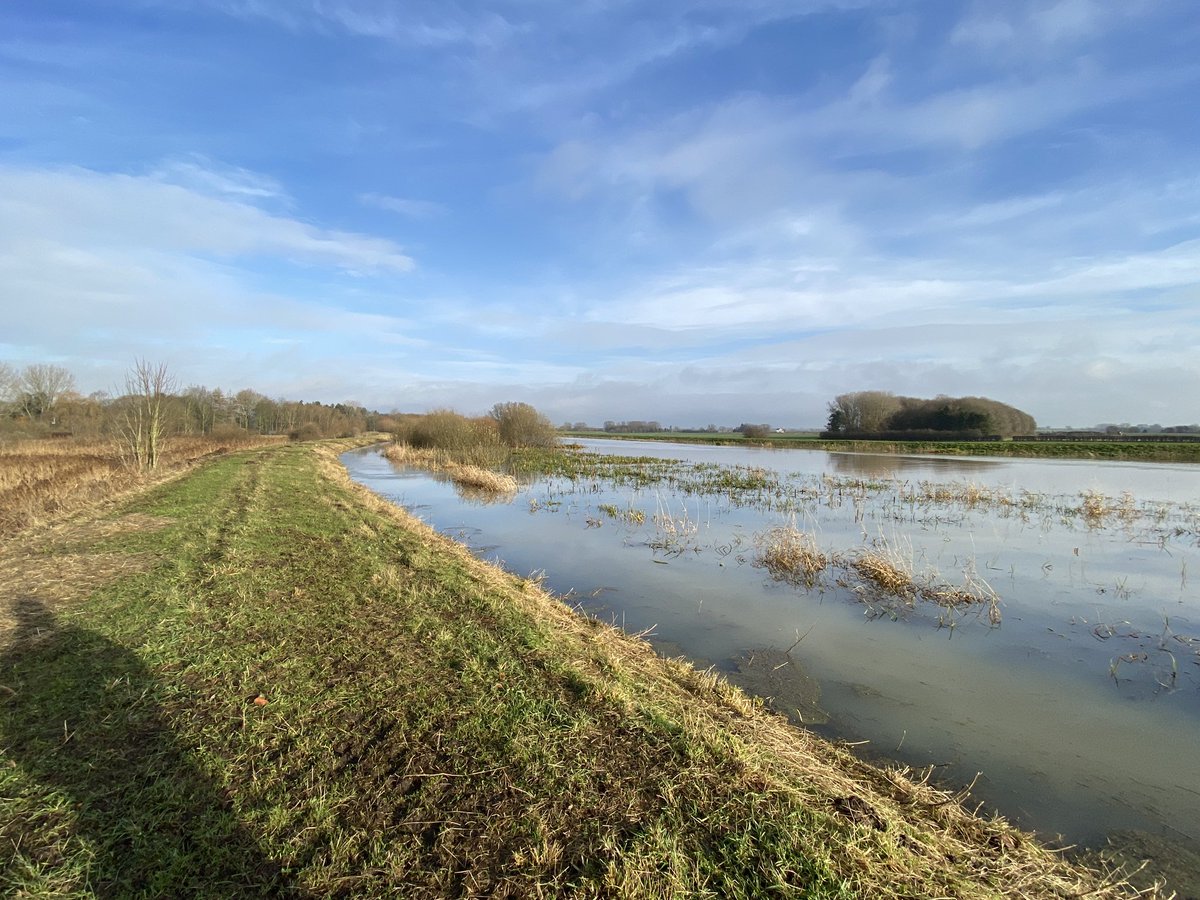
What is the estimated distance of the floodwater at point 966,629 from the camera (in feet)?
14.0

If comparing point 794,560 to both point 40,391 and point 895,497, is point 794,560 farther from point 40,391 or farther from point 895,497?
point 40,391

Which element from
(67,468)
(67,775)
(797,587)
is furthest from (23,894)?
(67,468)

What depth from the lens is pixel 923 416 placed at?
256 feet

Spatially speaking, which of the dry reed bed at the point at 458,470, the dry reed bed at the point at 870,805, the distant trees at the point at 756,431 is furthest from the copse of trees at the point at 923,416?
the dry reed bed at the point at 870,805

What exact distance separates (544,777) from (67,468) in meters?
24.2

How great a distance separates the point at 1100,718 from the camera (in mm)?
5035

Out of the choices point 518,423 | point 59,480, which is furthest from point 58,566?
point 518,423

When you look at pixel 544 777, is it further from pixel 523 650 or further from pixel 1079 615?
pixel 1079 615

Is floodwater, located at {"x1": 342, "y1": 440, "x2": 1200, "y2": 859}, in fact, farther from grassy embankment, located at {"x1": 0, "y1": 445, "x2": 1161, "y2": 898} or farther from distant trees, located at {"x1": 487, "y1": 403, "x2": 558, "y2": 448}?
distant trees, located at {"x1": 487, "y1": 403, "x2": 558, "y2": 448}

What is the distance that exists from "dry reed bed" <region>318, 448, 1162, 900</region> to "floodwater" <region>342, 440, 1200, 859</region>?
22.1 inches

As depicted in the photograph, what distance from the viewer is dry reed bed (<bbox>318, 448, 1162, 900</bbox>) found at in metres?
2.63

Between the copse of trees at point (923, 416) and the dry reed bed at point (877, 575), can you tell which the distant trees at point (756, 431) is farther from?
the dry reed bed at point (877, 575)

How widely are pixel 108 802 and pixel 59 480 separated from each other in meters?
19.1

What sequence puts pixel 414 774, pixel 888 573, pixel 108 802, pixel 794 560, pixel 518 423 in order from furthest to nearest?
pixel 518 423
pixel 794 560
pixel 888 573
pixel 414 774
pixel 108 802
